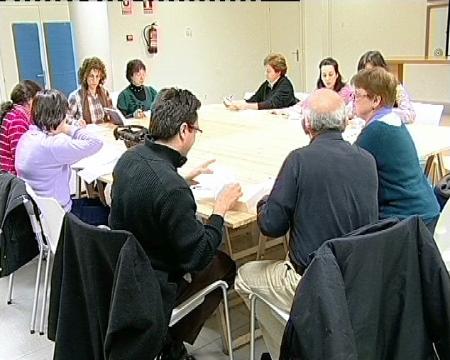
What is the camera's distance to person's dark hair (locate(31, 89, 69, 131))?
110 inches

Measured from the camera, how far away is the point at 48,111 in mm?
2797

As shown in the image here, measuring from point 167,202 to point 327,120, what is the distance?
2.11ft

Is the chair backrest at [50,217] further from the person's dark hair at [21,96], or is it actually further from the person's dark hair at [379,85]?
the person's dark hair at [379,85]

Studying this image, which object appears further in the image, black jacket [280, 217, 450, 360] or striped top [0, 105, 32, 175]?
striped top [0, 105, 32, 175]

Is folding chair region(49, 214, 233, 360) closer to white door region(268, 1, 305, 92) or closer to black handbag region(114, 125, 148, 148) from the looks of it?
black handbag region(114, 125, 148, 148)

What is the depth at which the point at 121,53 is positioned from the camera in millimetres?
7277

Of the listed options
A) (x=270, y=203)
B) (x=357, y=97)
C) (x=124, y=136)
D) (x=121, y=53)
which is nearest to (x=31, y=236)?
(x=124, y=136)

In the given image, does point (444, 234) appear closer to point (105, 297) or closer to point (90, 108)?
point (105, 297)

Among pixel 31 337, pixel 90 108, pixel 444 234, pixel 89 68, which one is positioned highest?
pixel 89 68

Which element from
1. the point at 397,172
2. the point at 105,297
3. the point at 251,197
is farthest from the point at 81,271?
the point at 397,172

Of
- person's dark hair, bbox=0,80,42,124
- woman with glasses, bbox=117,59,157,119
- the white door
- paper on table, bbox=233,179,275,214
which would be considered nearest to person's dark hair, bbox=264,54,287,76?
woman with glasses, bbox=117,59,157,119

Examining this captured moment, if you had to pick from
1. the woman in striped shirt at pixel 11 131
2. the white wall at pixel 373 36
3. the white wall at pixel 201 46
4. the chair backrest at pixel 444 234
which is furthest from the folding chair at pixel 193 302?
the white wall at pixel 373 36

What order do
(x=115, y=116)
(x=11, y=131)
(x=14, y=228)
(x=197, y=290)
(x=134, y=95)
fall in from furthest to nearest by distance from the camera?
(x=134, y=95) → (x=115, y=116) → (x=11, y=131) → (x=14, y=228) → (x=197, y=290)

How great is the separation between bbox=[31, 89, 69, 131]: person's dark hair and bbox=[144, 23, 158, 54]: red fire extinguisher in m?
4.87
